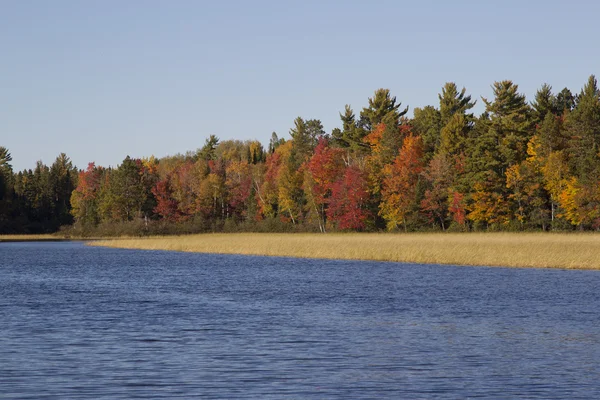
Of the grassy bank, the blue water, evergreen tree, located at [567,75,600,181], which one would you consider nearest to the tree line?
evergreen tree, located at [567,75,600,181]

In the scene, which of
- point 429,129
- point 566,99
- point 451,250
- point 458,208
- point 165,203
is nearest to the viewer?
point 451,250

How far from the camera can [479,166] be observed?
89812 millimetres

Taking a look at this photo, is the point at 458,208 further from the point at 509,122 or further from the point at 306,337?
the point at 306,337

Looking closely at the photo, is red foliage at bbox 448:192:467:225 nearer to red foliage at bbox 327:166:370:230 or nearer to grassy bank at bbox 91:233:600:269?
red foliage at bbox 327:166:370:230

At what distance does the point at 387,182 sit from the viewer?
100750 millimetres

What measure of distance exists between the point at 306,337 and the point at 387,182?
78034 mm

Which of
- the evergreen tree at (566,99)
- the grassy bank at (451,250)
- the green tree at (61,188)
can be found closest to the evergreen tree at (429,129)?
the evergreen tree at (566,99)

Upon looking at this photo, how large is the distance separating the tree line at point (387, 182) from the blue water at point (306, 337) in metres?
44.5

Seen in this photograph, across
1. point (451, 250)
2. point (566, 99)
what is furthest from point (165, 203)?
point (451, 250)

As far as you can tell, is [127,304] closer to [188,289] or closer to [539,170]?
[188,289]

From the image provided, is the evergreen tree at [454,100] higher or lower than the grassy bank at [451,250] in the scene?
higher

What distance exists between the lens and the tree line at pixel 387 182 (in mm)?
87875

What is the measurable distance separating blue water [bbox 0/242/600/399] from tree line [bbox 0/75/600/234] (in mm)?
44525

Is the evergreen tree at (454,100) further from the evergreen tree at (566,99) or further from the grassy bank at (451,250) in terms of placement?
the grassy bank at (451,250)
